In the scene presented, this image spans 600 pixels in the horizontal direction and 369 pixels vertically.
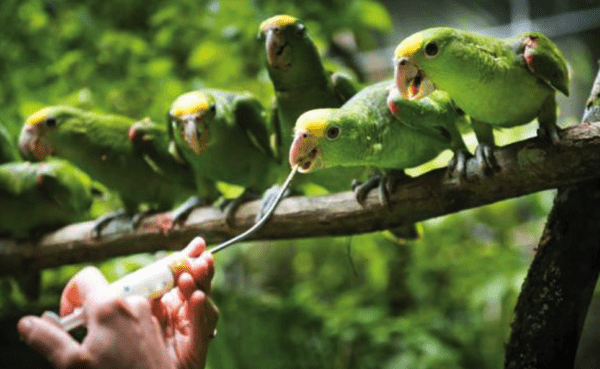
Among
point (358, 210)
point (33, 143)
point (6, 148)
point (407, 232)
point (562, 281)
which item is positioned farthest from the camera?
point (6, 148)

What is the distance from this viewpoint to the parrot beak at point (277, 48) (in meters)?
1.55

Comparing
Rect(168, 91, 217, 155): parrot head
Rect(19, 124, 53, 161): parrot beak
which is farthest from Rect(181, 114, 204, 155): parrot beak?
Rect(19, 124, 53, 161): parrot beak

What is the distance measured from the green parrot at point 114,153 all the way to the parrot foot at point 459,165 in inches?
39.1

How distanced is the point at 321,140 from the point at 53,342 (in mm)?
726

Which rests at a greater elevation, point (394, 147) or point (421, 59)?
point (421, 59)

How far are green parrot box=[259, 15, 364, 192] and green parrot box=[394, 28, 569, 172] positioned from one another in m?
0.40

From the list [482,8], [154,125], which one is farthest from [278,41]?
[482,8]

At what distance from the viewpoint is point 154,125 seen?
2.06m

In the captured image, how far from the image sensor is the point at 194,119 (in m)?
1.72

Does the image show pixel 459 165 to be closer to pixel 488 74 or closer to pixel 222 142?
pixel 488 74

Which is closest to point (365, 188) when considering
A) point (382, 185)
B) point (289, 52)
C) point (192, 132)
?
point (382, 185)

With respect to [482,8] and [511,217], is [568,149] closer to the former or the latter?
[511,217]

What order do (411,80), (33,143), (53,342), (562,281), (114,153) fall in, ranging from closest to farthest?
(53,342), (411,80), (562,281), (33,143), (114,153)

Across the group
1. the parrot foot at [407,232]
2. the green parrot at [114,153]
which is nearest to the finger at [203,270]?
the parrot foot at [407,232]
